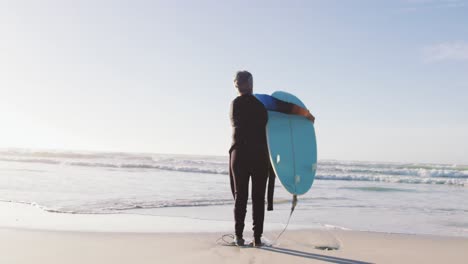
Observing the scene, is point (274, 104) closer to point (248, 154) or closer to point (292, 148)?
point (292, 148)

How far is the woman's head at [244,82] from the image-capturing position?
4316 millimetres

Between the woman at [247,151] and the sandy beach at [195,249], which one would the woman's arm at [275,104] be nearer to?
the woman at [247,151]

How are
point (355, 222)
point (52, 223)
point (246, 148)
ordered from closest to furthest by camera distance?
1. point (246, 148)
2. point (52, 223)
3. point (355, 222)

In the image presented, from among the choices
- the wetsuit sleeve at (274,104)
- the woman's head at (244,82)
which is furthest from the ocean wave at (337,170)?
the woman's head at (244,82)

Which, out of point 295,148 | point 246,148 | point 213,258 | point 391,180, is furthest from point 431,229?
point 391,180

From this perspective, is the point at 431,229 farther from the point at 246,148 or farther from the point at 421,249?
the point at 246,148

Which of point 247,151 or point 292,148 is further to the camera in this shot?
point 292,148

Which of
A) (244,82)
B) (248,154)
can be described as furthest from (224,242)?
(244,82)

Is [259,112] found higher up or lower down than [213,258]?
higher up

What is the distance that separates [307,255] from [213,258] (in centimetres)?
85

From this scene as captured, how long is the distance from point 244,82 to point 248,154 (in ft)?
2.28

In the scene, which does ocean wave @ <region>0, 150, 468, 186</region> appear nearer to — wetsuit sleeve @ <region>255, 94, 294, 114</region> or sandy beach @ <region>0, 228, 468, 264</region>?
sandy beach @ <region>0, 228, 468, 264</region>

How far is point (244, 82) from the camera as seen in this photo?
4320 mm

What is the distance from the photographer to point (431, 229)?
5.89 m
